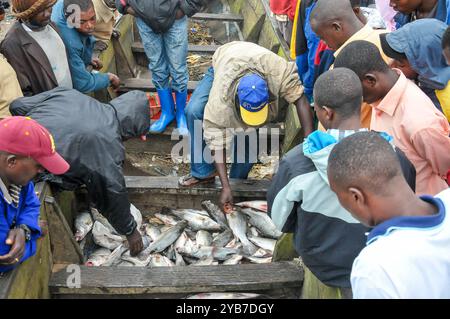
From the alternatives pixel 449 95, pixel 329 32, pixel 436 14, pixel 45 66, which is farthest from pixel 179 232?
pixel 436 14

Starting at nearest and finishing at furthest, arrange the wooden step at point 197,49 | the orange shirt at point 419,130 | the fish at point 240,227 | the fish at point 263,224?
the orange shirt at point 419,130 < the fish at point 240,227 < the fish at point 263,224 < the wooden step at point 197,49

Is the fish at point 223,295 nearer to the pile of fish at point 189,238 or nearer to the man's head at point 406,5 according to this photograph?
the pile of fish at point 189,238

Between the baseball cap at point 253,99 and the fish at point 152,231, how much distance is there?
132cm

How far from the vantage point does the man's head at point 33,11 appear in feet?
12.4

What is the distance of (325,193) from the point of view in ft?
8.08

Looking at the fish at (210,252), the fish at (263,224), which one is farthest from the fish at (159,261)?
the fish at (263,224)

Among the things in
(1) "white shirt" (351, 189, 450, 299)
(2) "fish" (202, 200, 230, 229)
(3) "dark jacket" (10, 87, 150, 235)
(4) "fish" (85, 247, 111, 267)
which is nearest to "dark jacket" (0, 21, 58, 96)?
(3) "dark jacket" (10, 87, 150, 235)

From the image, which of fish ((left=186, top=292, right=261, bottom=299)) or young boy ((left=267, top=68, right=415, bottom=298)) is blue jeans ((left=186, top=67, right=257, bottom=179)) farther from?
young boy ((left=267, top=68, right=415, bottom=298))

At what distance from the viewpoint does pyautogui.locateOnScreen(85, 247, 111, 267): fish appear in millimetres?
4035

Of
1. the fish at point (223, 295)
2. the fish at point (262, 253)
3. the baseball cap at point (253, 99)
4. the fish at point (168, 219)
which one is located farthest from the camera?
the fish at point (168, 219)

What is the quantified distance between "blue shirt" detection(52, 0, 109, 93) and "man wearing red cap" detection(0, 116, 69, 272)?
1.95 meters

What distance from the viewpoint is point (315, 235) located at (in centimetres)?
262

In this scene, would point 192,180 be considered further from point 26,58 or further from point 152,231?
point 26,58
